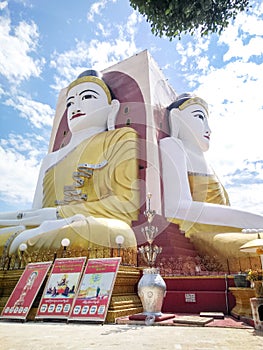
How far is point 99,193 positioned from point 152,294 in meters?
5.10

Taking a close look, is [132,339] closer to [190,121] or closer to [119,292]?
[119,292]

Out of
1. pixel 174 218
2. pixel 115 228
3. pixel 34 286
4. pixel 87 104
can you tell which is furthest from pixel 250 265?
pixel 87 104

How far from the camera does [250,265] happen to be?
25.2 ft

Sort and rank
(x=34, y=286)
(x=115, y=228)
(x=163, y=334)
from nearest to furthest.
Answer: (x=163, y=334), (x=34, y=286), (x=115, y=228)

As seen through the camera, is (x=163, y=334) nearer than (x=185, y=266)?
Yes

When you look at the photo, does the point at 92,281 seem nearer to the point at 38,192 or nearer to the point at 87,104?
the point at 87,104

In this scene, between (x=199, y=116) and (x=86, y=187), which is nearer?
(x=86, y=187)

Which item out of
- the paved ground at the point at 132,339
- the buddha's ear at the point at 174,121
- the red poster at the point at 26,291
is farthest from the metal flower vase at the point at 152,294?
the buddha's ear at the point at 174,121

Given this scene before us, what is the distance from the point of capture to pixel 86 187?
9953 mm

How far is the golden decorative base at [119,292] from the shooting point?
4988 millimetres

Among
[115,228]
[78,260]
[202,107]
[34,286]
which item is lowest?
[34,286]

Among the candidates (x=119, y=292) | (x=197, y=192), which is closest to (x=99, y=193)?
(x=197, y=192)

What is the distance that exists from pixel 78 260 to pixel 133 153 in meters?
5.02

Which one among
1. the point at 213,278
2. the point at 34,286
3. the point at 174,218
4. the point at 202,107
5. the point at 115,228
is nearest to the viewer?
the point at 34,286
